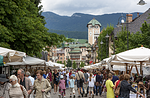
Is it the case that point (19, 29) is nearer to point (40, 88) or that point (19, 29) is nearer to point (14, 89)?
point (40, 88)

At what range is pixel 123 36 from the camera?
40062mm

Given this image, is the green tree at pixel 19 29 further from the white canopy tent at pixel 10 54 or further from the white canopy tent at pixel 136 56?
the white canopy tent at pixel 136 56

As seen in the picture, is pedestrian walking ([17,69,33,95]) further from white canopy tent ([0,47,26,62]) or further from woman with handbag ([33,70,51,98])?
white canopy tent ([0,47,26,62])

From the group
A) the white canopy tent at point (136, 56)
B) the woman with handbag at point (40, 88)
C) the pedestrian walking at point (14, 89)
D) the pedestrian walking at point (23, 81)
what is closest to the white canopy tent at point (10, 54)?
the pedestrian walking at point (23, 81)

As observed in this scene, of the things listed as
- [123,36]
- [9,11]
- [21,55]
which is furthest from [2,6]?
[123,36]

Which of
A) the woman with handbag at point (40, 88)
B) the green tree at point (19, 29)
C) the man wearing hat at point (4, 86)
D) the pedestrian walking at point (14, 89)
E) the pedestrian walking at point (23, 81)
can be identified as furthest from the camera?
the green tree at point (19, 29)

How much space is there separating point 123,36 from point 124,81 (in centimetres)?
3231

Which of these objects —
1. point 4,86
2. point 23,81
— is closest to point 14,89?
point 4,86

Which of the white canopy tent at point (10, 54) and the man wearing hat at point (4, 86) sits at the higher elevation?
the white canopy tent at point (10, 54)

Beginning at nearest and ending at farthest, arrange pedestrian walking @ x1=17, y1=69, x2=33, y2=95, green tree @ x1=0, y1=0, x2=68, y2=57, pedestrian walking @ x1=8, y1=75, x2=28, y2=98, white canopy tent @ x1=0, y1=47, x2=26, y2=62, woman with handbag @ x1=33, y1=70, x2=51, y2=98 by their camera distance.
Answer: pedestrian walking @ x1=8, y1=75, x2=28, y2=98 < woman with handbag @ x1=33, y1=70, x2=51, y2=98 < pedestrian walking @ x1=17, y1=69, x2=33, y2=95 < white canopy tent @ x1=0, y1=47, x2=26, y2=62 < green tree @ x1=0, y1=0, x2=68, y2=57

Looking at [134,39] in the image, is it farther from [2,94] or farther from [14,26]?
[2,94]

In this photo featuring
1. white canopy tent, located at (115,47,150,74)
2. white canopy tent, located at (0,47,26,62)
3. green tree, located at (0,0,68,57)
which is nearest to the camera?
white canopy tent, located at (0,47,26,62)

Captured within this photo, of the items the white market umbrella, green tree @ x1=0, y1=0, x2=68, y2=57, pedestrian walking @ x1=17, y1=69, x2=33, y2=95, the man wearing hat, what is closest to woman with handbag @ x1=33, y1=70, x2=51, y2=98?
pedestrian walking @ x1=17, y1=69, x2=33, y2=95

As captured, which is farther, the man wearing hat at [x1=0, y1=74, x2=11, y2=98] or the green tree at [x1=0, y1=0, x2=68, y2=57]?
the green tree at [x1=0, y1=0, x2=68, y2=57]
